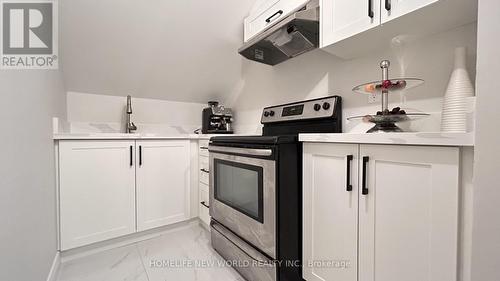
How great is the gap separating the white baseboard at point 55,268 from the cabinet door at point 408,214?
5.68 feet

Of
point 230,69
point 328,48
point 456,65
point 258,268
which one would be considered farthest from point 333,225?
point 230,69

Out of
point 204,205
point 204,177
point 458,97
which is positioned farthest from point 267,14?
point 204,205

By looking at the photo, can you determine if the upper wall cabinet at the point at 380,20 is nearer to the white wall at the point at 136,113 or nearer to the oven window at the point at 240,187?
the oven window at the point at 240,187

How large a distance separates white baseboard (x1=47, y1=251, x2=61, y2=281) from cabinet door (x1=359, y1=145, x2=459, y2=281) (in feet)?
5.68

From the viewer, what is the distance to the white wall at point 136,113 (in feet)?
7.07

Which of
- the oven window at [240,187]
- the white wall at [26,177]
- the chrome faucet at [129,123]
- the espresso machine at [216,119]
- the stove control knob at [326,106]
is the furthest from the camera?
the espresso machine at [216,119]

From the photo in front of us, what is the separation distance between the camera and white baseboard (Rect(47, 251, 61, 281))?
135 cm

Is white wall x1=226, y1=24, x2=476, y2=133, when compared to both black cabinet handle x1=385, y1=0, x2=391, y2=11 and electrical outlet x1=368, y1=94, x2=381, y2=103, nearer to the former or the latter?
electrical outlet x1=368, y1=94, x2=381, y2=103

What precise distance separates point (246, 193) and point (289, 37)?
1.10 metres

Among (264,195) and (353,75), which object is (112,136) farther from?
(353,75)

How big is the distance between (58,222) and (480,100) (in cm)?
234

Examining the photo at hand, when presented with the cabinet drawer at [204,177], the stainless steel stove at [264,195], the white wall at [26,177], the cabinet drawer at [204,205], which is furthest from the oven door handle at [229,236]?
the white wall at [26,177]

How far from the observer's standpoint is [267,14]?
5.81 feet

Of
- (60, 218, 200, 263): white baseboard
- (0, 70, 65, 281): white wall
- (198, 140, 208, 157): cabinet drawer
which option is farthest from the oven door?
(0, 70, 65, 281): white wall
